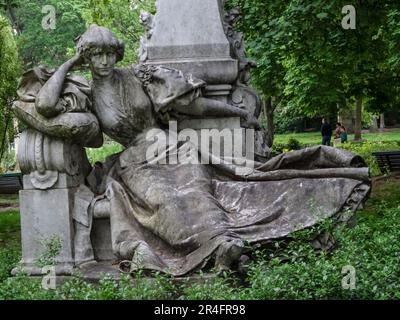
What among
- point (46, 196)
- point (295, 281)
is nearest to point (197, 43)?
point (46, 196)

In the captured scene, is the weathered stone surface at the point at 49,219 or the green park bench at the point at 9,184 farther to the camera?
the green park bench at the point at 9,184

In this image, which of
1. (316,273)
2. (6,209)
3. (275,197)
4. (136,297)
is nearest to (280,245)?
(275,197)

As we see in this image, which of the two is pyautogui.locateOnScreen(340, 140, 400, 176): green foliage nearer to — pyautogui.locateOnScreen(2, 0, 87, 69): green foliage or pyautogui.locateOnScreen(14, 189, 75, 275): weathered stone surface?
pyautogui.locateOnScreen(14, 189, 75, 275): weathered stone surface

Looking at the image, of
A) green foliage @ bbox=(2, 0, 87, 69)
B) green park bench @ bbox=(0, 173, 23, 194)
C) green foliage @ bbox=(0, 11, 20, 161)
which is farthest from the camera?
green foliage @ bbox=(2, 0, 87, 69)

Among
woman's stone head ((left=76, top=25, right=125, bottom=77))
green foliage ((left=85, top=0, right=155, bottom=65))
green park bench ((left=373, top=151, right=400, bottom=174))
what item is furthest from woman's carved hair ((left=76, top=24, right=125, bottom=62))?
green foliage ((left=85, top=0, right=155, bottom=65))

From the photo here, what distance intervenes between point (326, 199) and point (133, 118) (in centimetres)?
196

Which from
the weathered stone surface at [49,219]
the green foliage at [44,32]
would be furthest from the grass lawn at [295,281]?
the green foliage at [44,32]

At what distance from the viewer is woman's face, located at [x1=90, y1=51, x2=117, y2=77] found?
7418mm

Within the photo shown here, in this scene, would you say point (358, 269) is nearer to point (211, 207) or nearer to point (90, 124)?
point (211, 207)

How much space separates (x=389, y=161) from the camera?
58.6ft

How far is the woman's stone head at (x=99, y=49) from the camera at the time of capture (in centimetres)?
734

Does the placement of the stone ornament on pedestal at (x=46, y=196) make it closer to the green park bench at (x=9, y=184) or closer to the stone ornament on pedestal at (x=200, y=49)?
the stone ornament on pedestal at (x=200, y=49)

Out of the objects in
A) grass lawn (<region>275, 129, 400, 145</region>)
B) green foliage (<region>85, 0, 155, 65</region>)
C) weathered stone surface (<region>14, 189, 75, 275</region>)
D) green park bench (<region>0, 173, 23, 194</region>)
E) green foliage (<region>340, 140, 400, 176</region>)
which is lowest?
green park bench (<region>0, 173, 23, 194</region>)

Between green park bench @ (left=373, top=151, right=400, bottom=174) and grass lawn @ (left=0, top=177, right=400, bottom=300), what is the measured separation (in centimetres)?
1132
